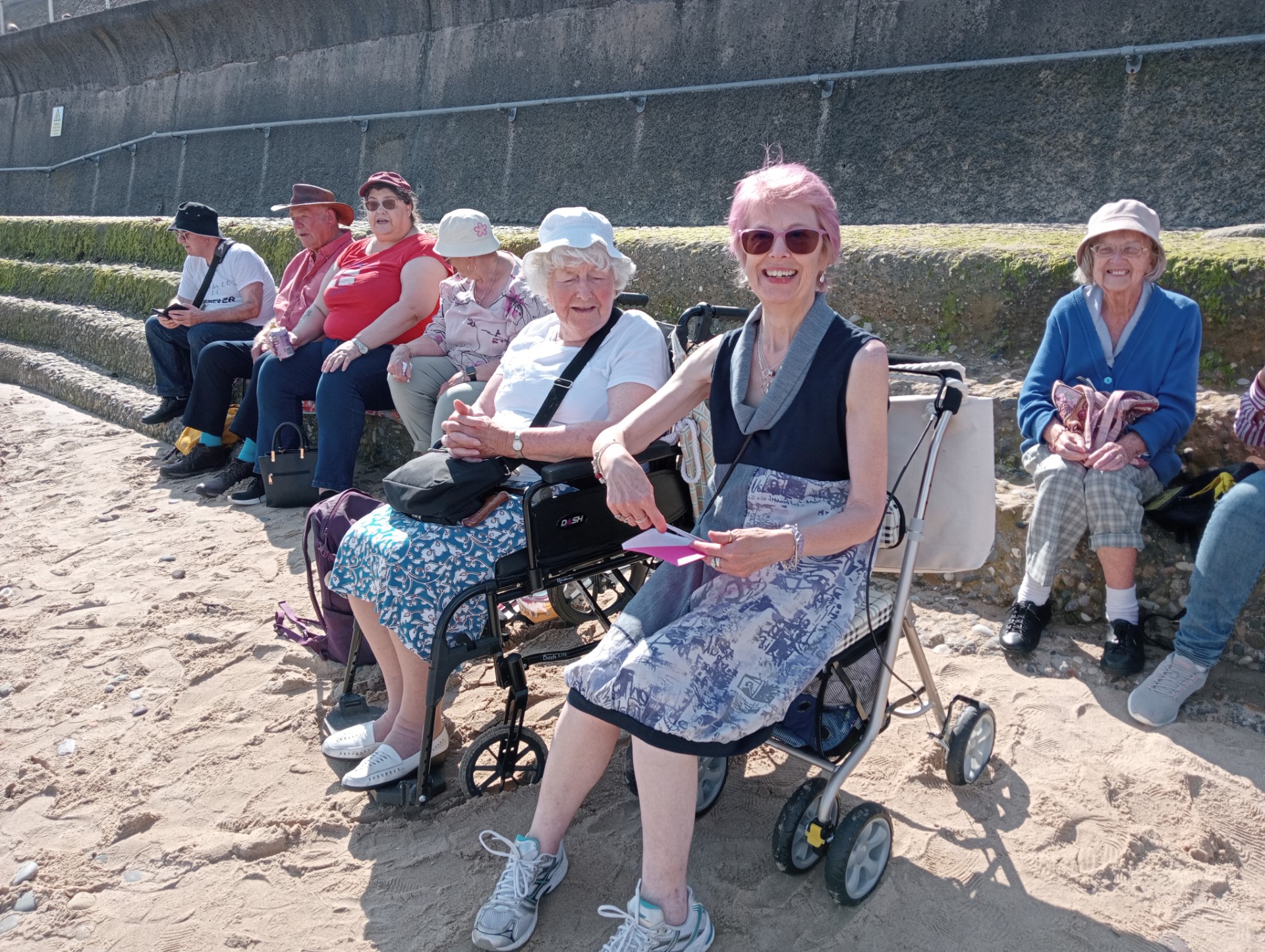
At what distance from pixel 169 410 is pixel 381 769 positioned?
4749mm

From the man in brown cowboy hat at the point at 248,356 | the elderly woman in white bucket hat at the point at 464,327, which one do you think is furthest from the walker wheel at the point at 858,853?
the man in brown cowboy hat at the point at 248,356

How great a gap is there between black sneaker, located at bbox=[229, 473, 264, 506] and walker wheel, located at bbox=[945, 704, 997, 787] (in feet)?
13.6

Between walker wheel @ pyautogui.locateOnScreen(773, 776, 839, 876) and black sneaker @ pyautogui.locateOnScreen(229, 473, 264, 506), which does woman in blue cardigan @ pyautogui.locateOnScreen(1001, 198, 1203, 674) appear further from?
black sneaker @ pyautogui.locateOnScreen(229, 473, 264, 506)

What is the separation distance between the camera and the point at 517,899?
2385 millimetres

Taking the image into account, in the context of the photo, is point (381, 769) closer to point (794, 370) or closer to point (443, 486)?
point (443, 486)

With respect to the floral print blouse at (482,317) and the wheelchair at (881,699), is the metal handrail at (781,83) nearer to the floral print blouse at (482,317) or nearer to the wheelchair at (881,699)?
the floral print blouse at (482,317)

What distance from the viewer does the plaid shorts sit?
3.22 metres

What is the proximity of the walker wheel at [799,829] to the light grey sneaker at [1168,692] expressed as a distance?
113cm

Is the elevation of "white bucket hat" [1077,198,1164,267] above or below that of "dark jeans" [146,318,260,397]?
above

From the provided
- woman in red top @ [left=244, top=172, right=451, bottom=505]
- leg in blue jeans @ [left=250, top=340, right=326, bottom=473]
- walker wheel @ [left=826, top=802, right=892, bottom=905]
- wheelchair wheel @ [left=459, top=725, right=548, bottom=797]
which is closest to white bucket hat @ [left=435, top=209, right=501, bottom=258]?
woman in red top @ [left=244, top=172, right=451, bottom=505]

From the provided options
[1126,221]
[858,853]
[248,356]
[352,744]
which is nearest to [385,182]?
[248,356]

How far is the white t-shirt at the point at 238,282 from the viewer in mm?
6625

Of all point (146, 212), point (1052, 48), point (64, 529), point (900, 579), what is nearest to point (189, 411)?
point (64, 529)

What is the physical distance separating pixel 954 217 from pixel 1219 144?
151 cm
